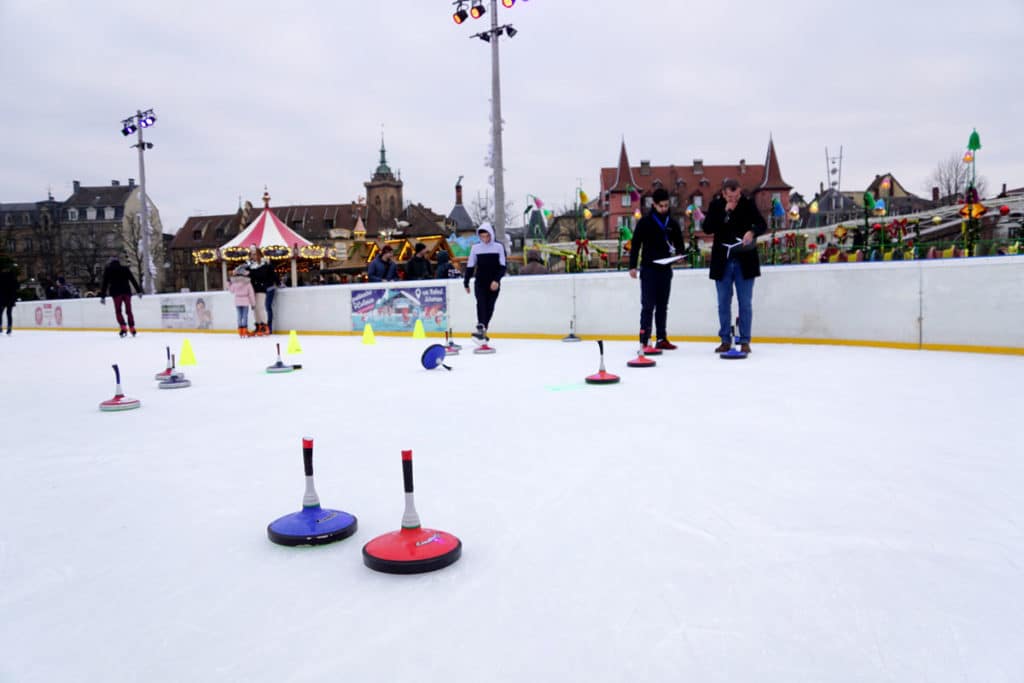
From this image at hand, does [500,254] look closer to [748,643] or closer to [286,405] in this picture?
[286,405]

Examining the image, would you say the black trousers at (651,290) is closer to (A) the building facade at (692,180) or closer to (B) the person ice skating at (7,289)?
(B) the person ice skating at (7,289)

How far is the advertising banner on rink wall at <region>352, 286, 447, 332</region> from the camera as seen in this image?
12.4 meters

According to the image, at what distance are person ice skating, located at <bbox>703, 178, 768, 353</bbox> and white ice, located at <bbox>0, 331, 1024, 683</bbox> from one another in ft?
9.59

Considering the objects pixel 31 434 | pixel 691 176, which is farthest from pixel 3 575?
pixel 691 176

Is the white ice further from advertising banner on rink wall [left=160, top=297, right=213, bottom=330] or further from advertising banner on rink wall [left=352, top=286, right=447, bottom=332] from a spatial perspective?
advertising banner on rink wall [left=160, top=297, right=213, bottom=330]

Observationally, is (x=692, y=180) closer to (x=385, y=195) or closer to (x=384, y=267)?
(x=385, y=195)

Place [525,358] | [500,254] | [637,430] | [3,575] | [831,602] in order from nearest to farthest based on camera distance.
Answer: [831,602], [3,575], [637,430], [525,358], [500,254]

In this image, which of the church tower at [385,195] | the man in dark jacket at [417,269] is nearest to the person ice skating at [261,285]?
the man in dark jacket at [417,269]

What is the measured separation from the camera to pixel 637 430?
372 centimetres

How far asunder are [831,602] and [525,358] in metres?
6.31

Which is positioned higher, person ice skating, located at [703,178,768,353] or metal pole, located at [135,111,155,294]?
metal pole, located at [135,111,155,294]

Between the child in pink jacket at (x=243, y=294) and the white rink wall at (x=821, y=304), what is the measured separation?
2510mm

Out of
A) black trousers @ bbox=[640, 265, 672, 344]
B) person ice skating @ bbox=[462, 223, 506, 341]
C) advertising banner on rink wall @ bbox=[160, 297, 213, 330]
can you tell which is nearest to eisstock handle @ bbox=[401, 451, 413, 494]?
black trousers @ bbox=[640, 265, 672, 344]

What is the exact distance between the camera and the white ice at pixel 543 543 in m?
1.49
